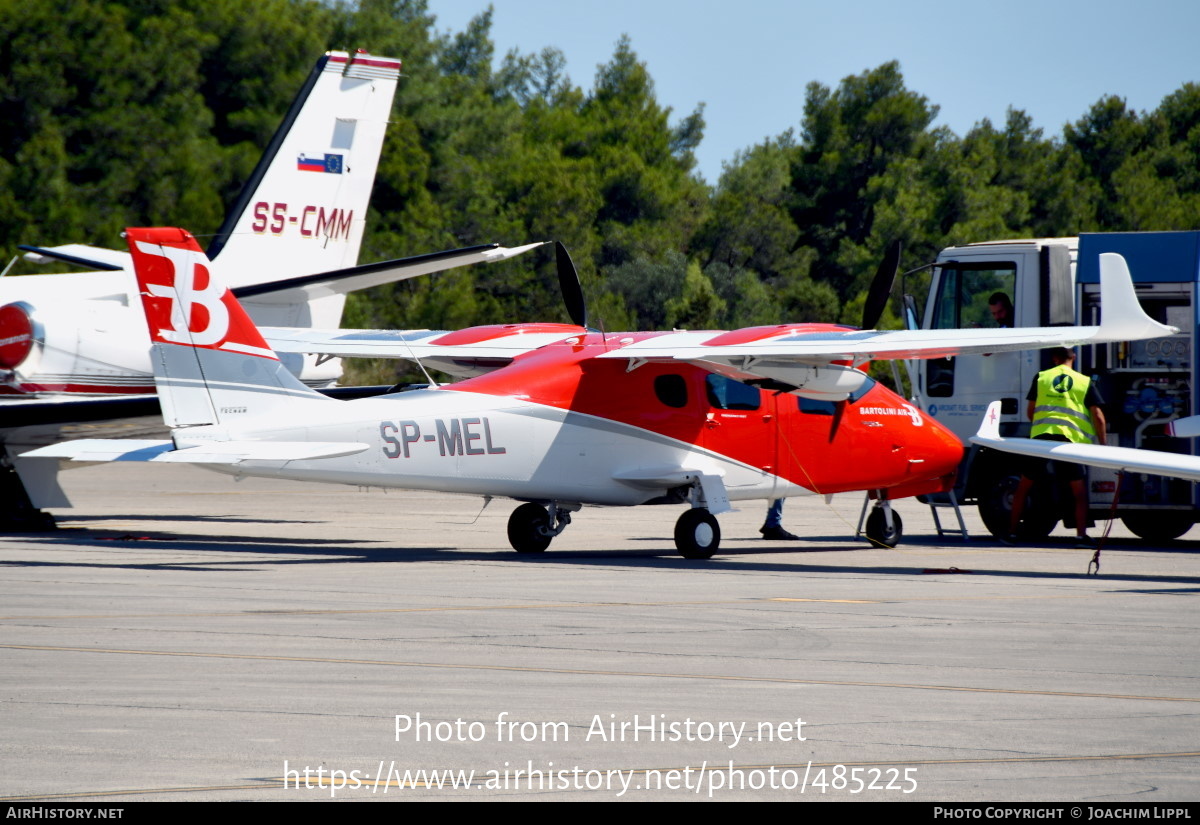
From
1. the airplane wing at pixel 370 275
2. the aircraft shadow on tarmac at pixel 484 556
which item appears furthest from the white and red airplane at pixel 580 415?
the airplane wing at pixel 370 275

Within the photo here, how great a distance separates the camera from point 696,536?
15.9 metres

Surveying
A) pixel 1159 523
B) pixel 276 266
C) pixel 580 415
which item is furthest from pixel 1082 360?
pixel 276 266

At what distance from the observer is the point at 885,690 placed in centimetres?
826

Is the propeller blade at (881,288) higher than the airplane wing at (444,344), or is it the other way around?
the propeller blade at (881,288)

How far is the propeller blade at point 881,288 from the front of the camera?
15.2 metres

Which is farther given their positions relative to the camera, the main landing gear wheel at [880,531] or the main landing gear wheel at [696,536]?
the main landing gear wheel at [880,531]

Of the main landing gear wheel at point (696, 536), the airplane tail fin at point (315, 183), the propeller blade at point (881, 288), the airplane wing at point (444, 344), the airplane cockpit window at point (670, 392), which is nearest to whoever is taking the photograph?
the propeller blade at point (881, 288)

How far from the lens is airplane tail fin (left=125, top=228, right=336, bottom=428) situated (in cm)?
1473

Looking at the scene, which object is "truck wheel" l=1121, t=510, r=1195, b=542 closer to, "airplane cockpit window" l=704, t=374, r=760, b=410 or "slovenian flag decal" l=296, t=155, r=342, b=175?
"airplane cockpit window" l=704, t=374, r=760, b=410

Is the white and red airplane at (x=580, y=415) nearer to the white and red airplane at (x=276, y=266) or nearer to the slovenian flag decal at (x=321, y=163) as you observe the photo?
the white and red airplane at (x=276, y=266)

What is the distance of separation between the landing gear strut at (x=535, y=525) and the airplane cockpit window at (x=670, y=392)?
5.04 ft

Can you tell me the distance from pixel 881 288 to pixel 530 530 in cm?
462

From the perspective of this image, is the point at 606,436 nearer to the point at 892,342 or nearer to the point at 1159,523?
the point at 892,342

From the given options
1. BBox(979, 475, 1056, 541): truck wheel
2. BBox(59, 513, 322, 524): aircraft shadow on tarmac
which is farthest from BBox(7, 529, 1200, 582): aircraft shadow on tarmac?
BBox(59, 513, 322, 524): aircraft shadow on tarmac
